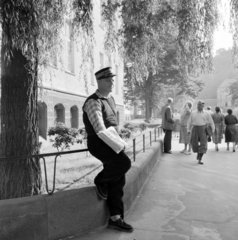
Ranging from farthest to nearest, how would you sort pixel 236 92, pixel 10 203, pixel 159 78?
pixel 236 92, pixel 159 78, pixel 10 203

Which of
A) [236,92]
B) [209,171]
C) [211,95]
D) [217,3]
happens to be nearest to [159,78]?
[236,92]

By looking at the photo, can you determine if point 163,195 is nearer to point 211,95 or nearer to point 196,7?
point 196,7

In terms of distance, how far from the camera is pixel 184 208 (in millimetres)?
4645

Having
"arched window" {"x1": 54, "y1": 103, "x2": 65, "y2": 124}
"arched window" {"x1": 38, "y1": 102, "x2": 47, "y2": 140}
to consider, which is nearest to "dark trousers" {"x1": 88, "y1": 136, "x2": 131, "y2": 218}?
"arched window" {"x1": 38, "y1": 102, "x2": 47, "y2": 140}

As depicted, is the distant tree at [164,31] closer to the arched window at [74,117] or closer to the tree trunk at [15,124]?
the tree trunk at [15,124]

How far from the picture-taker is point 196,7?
4930 mm

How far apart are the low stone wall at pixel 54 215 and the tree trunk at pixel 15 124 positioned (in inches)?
37.9

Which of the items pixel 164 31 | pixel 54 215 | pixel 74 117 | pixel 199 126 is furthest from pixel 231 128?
pixel 54 215

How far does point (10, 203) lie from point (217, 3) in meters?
4.05

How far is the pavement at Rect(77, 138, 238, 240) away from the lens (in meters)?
3.61

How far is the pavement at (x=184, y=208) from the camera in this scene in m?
3.61

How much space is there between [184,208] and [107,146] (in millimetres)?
1893

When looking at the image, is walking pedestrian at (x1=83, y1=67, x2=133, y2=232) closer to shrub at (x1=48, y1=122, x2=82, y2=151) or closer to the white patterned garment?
the white patterned garment

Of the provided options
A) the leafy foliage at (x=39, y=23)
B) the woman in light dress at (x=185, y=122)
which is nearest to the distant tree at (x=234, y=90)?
the woman in light dress at (x=185, y=122)
